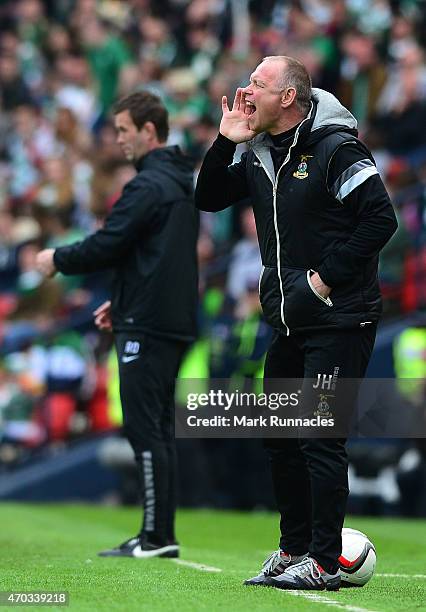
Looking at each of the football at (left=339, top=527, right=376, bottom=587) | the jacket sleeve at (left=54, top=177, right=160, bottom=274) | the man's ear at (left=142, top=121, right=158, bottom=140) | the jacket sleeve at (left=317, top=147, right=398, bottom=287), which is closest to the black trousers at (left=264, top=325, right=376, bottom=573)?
the football at (left=339, top=527, right=376, bottom=587)

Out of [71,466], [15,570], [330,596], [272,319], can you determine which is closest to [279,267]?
[272,319]

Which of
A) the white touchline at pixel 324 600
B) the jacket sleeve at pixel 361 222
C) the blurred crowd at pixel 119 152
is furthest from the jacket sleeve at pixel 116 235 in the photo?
the blurred crowd at pixel 119 152

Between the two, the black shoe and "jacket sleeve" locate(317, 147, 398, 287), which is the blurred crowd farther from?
"jacket sleeve" locate(317, 147, 398, 287)

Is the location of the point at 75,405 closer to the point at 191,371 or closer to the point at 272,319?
the point at 191,371

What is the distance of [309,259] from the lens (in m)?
6.09

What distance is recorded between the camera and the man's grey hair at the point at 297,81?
6.17 m

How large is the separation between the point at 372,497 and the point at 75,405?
4.01 meters

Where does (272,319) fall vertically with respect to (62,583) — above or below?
above

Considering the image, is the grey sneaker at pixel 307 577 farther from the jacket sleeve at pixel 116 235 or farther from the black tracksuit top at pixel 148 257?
the jacket sleeve at pixel 116 235

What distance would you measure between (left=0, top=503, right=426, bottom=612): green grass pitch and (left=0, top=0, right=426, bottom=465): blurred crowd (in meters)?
2.34

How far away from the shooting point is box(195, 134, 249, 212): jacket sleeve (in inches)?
251

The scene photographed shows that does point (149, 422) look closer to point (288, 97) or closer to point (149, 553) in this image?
point (149, 553)

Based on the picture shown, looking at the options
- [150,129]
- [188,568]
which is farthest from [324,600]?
[150,129]

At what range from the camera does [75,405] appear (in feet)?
51.3
